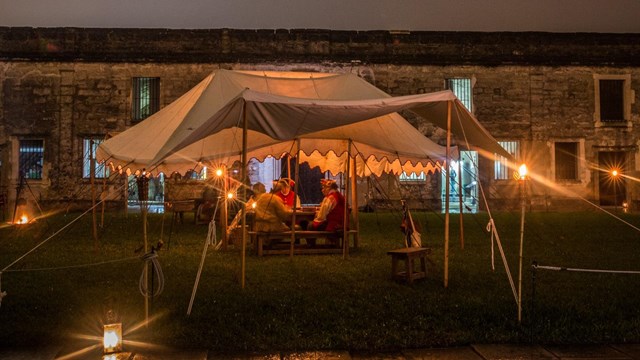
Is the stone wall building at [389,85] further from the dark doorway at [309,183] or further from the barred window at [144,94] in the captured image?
the dark doorway at [309,183]

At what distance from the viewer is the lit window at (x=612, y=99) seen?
21.2 metres

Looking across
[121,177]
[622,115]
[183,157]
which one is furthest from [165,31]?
[622,115]

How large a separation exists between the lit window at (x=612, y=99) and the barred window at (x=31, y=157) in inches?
797

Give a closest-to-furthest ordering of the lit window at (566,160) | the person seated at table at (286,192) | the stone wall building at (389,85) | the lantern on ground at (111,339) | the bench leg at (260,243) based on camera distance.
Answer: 1. the lantern on ground at (111,339)
2. the bench leg at (260,243)
3. the person seated at table at (286,192)
4. the stone wall building at (389,85)
5. the lit window at (566,160)

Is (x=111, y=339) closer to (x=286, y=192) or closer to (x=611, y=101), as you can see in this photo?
(x=286, y=192)

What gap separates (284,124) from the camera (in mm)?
6469

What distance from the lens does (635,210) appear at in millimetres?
20547

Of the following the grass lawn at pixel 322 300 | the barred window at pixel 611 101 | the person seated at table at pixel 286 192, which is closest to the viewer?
the grass lawn at pixel 322 300

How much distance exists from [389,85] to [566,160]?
287 inches

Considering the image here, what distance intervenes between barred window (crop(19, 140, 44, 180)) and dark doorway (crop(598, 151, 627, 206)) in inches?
800

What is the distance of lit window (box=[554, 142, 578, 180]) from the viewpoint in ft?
69.4

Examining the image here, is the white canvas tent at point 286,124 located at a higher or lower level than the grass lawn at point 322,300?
higher

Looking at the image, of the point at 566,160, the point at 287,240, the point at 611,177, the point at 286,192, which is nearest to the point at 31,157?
the point at 286,192

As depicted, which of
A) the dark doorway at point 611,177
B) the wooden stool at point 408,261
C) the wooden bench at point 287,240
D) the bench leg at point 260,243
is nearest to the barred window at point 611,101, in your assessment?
the dark doorway at point 611,177
